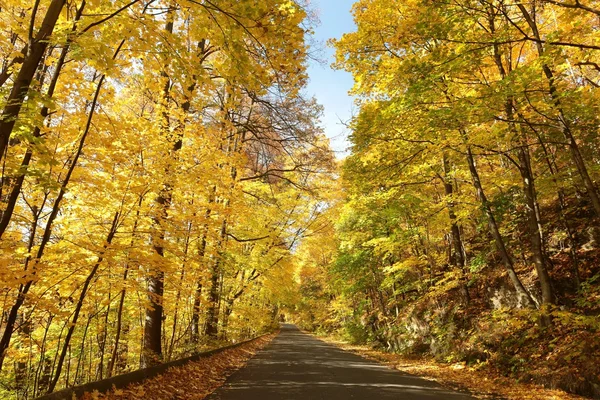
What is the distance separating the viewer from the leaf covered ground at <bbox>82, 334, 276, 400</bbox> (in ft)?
16.3

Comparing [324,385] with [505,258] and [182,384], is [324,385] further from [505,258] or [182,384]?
[505,258]

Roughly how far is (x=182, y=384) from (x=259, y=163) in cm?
917

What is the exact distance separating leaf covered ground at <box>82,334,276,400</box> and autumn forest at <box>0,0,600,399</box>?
1151mm

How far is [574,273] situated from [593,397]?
3.97m

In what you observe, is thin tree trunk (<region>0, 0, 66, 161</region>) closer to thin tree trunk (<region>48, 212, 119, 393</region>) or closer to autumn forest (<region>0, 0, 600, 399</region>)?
autumn forest (<region>0, 0, 600, 399</region>)

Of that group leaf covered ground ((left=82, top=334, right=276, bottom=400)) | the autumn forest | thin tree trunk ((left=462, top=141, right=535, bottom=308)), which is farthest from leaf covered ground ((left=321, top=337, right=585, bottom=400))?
leaf covered ground ((left=82, top=334, right=276, bottom=400))

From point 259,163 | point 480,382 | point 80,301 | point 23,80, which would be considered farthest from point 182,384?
point 259,163

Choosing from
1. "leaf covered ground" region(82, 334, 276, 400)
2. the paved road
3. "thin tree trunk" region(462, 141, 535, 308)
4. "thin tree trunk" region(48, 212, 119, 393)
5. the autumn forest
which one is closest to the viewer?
the autumn forest

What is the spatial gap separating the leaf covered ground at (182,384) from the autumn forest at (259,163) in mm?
1151

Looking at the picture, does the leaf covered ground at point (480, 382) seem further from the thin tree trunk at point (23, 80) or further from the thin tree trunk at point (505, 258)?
the thin tree trunk at point (23, 80)

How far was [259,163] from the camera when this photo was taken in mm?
14188

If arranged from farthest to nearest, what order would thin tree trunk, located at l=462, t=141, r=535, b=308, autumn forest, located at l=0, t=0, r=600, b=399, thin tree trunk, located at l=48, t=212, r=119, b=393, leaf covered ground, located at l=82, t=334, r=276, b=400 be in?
thin tree trunk, located at l=462, t=141, r=535, b=308
thin tree trunk, located at l=48, t=212, r=119, b=393
leaf covered ground, located at l=82, t=334, r=276, b=400
autumn forest, located at l=0, t=0, r=600, b=399

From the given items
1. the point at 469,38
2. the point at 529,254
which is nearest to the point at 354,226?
the point at 529,254

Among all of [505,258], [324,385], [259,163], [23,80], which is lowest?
[324,385]
